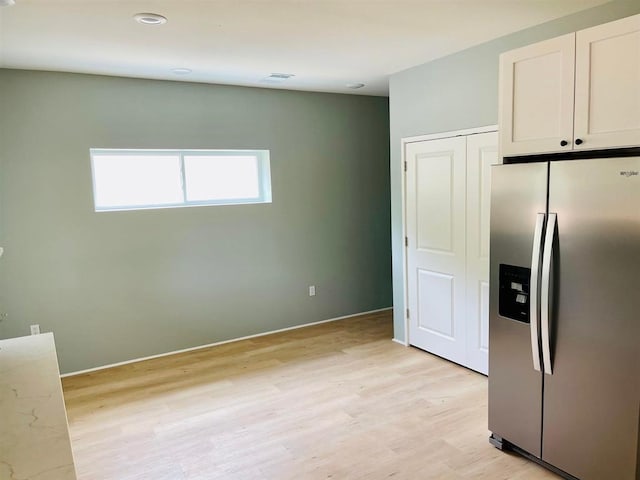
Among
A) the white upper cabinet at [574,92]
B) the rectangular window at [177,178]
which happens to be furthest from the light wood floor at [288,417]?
the white upper cabinet at [574,92]

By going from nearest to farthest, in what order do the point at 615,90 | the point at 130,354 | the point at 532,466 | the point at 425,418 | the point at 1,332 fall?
the point at 615,90 < the point at 532,466 < the point at 425,418 < the point at 1,332 < the point at 130,354

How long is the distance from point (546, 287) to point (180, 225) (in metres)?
3.21

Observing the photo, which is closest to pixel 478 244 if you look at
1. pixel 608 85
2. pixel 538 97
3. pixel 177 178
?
pixel 538 97

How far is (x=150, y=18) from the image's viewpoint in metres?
2.58

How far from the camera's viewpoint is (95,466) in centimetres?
264

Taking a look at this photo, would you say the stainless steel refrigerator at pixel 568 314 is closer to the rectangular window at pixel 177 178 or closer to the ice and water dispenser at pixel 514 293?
the ice and water dispenser at pixel 514 293

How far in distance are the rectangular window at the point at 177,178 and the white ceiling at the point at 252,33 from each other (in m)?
0.75

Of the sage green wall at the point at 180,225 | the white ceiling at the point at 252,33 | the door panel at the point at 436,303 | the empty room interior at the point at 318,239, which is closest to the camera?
the empty room interior at the point at 318,239

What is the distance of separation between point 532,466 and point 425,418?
0.71m

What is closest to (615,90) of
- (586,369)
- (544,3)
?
(544,3)

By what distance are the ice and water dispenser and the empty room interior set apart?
0.9 inches

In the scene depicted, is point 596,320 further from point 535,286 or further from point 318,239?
point 318,239

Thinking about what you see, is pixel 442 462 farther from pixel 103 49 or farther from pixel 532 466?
pixel 103 49

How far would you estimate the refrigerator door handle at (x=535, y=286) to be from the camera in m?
2.29
